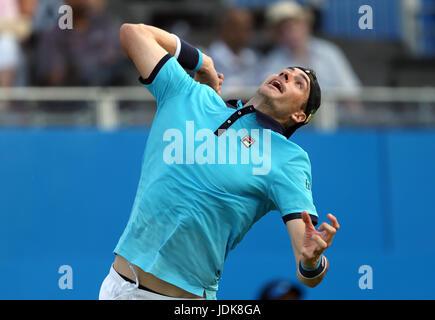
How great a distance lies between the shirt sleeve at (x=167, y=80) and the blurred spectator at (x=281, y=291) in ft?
9.47

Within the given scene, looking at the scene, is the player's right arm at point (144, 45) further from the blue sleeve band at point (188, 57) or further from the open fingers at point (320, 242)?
the open fingers at point (320, 242)

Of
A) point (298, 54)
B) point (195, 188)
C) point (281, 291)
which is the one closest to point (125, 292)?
point (195, 188)

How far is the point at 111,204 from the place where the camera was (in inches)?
321

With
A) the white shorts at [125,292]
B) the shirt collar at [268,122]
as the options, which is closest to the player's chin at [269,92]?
the shirt collar at [268,122]

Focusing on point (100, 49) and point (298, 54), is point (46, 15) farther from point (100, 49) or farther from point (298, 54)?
point (298, 54)

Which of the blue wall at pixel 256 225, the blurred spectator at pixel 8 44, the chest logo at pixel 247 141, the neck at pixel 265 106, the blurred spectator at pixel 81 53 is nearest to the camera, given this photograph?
the chest logo at pixel 247 141

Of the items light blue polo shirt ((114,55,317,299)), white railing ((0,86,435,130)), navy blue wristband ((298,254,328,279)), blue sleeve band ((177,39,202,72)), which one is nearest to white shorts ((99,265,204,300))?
light blue polo shirt ((114,55,317,299))

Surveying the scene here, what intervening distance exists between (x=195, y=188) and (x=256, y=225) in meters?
3.83

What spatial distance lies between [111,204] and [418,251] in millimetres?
3013

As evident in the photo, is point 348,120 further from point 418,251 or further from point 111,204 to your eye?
point 111,204

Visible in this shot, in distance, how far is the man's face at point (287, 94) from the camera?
4.82 metres

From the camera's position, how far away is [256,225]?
8375 millimetres

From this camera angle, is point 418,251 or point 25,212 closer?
point 25,212
